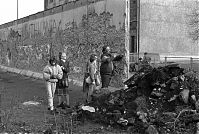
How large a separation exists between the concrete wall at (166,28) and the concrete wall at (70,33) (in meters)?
11.9

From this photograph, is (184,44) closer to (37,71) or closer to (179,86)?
(37,71)

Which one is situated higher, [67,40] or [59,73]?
[67,40]

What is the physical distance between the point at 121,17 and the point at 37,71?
28.4 ft

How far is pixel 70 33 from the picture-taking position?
15.2 metres

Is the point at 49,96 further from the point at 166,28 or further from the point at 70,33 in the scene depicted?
the point at 166,28

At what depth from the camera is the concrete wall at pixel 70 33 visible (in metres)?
12.3

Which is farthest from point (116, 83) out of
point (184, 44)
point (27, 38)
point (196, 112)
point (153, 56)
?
point (184, 44)

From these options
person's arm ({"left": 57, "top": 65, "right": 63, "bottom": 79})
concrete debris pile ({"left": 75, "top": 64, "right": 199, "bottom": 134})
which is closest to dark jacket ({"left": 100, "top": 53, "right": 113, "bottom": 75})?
concrete debris pile ({"left": 75, "top": 64, "right": 199, "bottom": 134})

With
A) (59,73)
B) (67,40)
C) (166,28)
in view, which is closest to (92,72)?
(59,73)

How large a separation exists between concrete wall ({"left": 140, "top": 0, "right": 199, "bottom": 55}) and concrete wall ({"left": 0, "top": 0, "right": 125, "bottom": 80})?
468 inches

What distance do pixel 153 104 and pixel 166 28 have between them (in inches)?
1003

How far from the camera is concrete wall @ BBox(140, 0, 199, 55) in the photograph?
30453 millimetres

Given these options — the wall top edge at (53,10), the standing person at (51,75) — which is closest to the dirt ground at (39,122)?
the standing person at (51,75)

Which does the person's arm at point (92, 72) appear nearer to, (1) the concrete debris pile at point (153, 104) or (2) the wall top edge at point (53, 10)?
(1) the concrete debris pile at point (153, 104)
